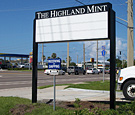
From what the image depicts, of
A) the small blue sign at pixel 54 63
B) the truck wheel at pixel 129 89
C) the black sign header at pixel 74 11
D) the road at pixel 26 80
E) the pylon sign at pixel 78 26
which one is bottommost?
the road at pixel 26 80

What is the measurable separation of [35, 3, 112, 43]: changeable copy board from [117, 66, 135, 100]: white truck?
11.2ft

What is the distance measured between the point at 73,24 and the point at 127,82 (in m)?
3.95

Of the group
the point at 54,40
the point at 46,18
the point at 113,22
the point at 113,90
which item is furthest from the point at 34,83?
the point at 113,22

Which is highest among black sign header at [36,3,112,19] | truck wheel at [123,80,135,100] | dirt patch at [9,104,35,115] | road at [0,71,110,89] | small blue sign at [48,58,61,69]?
black sign header at [36,3,112,19]

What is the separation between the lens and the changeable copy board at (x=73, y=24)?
8.06 metres

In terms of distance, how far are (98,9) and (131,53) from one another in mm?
11895

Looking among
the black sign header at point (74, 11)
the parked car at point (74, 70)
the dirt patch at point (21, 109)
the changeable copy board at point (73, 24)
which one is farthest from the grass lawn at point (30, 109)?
the parked car at point (74, 70)

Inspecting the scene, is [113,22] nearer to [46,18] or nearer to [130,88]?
[46,18]

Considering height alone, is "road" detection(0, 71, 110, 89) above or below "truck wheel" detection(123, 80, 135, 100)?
below

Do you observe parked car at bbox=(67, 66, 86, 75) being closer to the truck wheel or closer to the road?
the road

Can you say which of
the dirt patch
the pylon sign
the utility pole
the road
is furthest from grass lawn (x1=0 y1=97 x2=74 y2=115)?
the utility pole

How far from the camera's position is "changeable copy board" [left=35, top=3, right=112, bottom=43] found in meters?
8.06

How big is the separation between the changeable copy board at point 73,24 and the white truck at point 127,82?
11.2ft

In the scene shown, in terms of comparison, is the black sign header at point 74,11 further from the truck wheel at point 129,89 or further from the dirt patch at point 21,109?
the truck wheel at point 129,89
